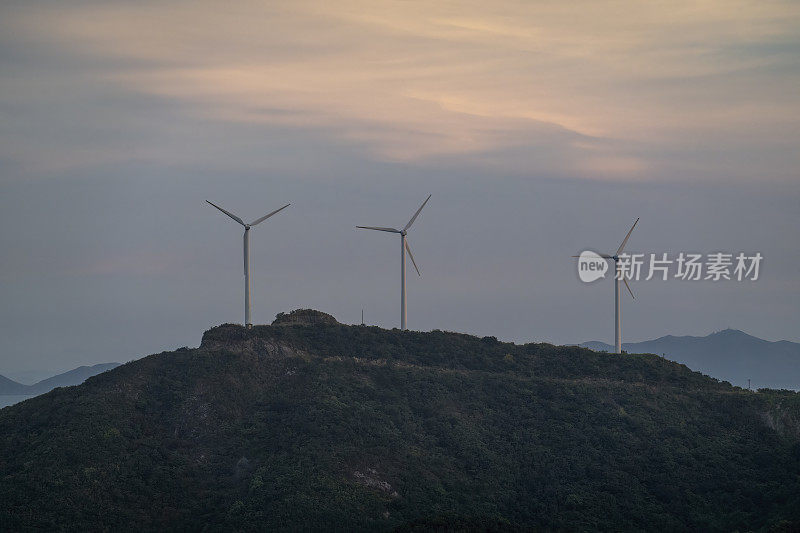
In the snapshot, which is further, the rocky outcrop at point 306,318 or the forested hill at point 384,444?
the rocky outcrop at point 306,318

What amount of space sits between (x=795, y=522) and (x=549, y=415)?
38866 mm

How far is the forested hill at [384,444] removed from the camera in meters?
90.9

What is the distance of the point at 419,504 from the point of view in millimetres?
92312

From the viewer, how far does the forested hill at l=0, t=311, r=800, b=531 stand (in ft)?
298

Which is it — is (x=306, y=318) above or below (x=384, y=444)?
above

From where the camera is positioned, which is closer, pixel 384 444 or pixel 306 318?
pixel 384 444

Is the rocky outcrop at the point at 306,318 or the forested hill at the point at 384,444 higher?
the rocky outcrop at the point at 306,318

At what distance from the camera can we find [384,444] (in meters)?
104

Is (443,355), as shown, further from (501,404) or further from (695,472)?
(695,472)

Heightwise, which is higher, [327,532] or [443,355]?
[443,355]

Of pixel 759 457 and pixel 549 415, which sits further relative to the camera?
pixel 549 415

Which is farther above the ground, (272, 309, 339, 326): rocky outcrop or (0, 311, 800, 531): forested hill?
(272, 309, 339, 326): rocky outcrop

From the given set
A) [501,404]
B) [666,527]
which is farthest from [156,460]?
[666,527]

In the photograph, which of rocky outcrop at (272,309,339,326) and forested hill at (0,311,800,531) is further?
rocky outcrop at (272,309,339,326)
